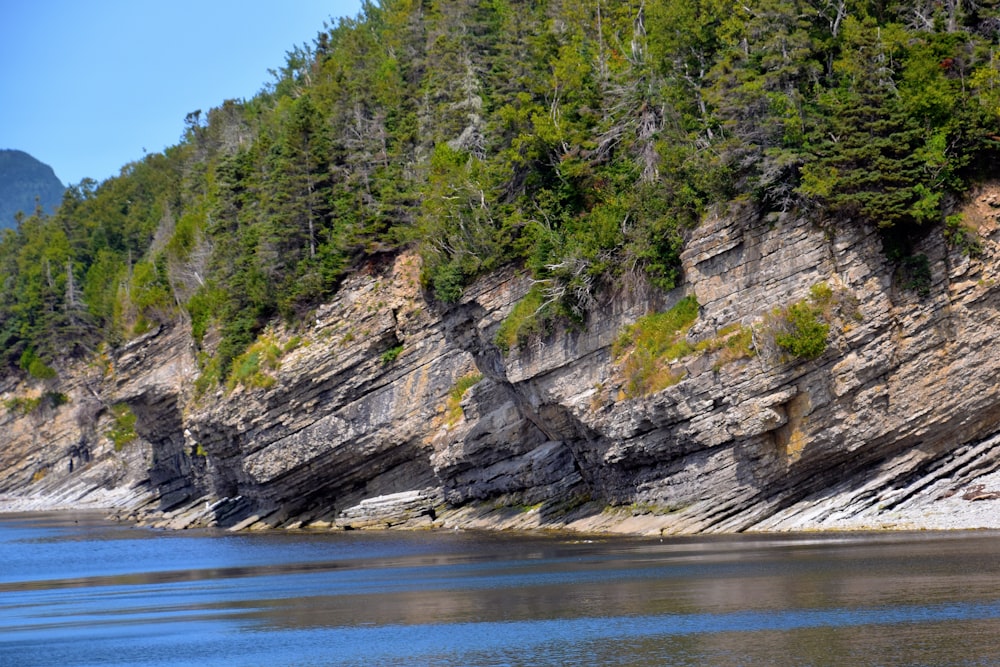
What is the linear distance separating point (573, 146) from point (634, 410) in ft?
46.1

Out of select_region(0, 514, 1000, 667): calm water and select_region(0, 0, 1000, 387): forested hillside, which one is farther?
select_region(0, 0, 1000, 387): forested hillside

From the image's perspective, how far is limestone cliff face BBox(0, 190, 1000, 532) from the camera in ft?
128

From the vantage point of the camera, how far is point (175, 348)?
279 feet

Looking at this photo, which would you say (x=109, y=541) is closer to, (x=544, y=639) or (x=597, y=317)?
(x=597, y=317)

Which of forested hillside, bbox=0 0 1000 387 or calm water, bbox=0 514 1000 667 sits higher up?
forested hillside, bbox=0 0 1000 387

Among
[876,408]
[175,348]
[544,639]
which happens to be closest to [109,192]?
[175,348]

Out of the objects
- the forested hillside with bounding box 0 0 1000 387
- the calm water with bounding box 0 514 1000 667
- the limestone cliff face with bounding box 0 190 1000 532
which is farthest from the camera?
the forested hillside with bounding box 0 0 1000 387

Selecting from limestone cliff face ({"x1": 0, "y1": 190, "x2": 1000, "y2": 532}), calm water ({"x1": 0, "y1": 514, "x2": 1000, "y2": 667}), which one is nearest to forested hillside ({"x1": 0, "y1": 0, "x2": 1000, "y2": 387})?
limestone cliff face ({"x1": 0, "y1": 190, "x2": 1000, "y2": 532})

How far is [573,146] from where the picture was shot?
52938 millimetres

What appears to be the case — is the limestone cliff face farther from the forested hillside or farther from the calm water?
the calm water

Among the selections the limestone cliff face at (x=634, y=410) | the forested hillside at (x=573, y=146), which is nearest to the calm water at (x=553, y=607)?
the limestone cliff face at (x=634, y=410)

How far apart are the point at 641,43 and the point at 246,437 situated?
30.4m

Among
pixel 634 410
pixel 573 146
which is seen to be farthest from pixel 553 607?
pixel 573 146

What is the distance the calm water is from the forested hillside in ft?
41.3
